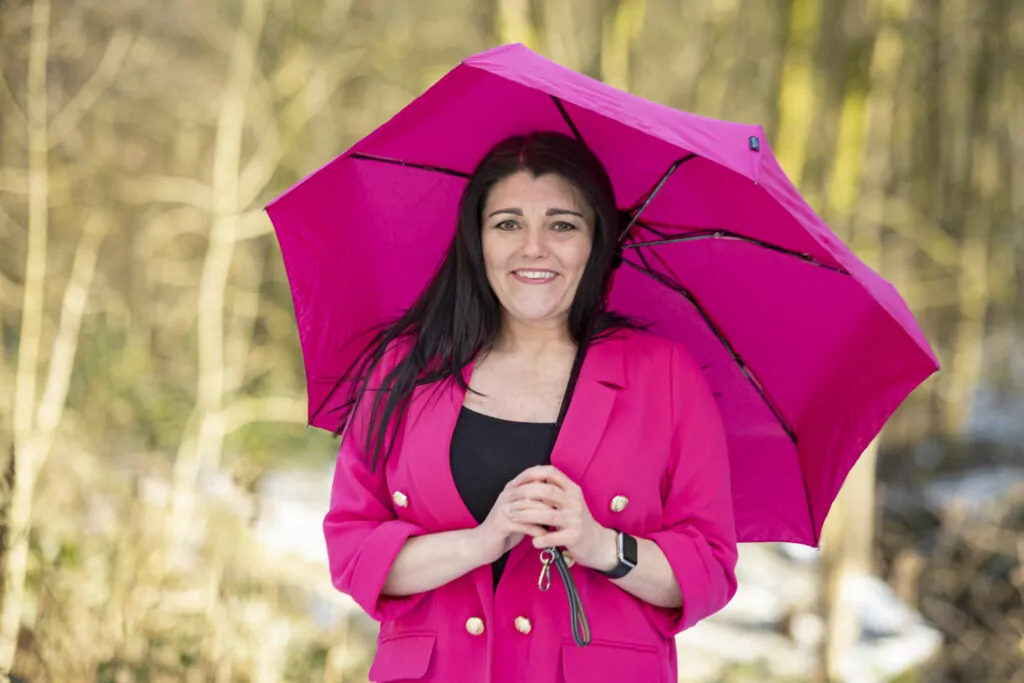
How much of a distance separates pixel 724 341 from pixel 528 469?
735 millimetres

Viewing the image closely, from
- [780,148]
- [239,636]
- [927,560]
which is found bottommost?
[239,636]

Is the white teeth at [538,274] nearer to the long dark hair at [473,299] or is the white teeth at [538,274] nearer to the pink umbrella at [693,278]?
the long dark hair at [473,299]

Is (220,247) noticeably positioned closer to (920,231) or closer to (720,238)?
(920,231)

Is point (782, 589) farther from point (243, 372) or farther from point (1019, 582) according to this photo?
point (243, 372)

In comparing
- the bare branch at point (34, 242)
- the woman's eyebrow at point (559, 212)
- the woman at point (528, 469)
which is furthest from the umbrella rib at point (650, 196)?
the bare branch at point (34, 242)

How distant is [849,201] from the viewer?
6.53m

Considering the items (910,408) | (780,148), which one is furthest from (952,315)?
(780,148)

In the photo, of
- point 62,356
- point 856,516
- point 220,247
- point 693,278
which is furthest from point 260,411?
point 693,278

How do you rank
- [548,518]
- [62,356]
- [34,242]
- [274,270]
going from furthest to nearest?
[274,270], [34,242], [62,356], [548,518]

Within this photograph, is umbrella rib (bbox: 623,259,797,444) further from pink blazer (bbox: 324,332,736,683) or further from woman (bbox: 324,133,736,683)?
pink blazer (bbox: 324,332,736,683)

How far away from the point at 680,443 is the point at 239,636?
300cm

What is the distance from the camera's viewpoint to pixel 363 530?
7.83 feet

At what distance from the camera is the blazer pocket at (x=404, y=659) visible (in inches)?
92.2

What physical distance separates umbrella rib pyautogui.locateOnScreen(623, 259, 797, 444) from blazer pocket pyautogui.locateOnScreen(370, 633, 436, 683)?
0.95 meters
